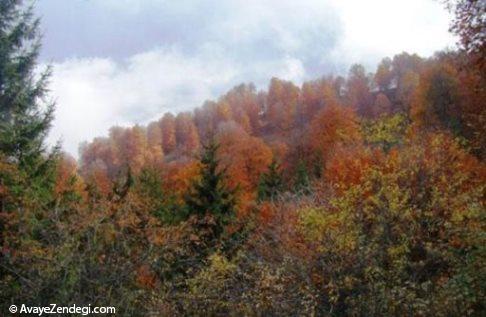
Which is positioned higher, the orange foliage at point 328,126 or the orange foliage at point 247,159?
the orange foliage at point 328,126

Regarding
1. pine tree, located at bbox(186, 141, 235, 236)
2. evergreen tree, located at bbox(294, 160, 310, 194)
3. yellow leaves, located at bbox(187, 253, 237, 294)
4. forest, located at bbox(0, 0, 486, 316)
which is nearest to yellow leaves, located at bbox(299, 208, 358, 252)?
forest, located at bbox(0, 0, 486, 316)

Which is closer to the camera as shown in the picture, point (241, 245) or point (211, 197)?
point (241, 245)

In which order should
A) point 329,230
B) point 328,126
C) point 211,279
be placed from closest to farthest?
point 211,279 → point 329,230 → point 328,126

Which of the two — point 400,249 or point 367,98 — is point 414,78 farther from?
point 400,249

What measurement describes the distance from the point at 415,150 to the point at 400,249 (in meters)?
10.5

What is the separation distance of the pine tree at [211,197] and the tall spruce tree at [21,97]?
10009mm

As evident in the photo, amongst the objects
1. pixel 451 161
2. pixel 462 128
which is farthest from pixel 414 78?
pixel 451 161

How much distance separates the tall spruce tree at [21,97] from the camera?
16312mm

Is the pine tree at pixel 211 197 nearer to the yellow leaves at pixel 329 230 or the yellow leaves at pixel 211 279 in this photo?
the yellow leaves at pixel 329 230

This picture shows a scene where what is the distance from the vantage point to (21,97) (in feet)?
54.5

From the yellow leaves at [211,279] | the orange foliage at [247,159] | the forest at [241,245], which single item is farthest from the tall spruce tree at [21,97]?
the orange foliage at [247,159]

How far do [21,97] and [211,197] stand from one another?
1208 cm

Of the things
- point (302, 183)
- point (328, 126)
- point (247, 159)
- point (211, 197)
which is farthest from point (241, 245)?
point (328, 126)

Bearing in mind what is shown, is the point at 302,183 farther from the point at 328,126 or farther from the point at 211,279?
the point at 328,126
